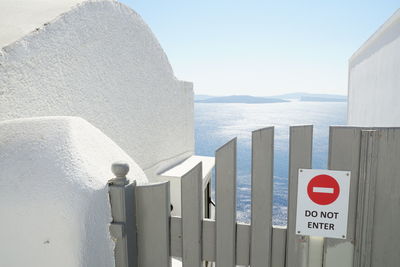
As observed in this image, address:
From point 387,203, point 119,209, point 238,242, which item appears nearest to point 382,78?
point 387,203

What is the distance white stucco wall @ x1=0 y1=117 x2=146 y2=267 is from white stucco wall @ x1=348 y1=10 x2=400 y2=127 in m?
4.47

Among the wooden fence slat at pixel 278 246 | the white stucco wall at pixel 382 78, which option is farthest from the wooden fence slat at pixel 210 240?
the white stucco wall at pixel 382 78

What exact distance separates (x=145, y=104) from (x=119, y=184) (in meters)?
3.07

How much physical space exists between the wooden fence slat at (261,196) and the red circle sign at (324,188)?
218mm

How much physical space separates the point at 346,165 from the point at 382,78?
515 cm

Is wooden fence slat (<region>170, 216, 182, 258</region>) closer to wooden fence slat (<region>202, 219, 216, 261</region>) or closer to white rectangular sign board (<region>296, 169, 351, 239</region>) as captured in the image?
wooden fence slat (<region>202, 219, 216, 261</region>)

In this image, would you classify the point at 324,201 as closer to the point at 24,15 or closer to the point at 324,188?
the point at 324,188

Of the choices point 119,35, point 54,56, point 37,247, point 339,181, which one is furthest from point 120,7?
point 339,181

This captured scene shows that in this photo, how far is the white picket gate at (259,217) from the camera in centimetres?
149

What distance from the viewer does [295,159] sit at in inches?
59.3

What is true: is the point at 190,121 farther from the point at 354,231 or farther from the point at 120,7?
the point at 354,231

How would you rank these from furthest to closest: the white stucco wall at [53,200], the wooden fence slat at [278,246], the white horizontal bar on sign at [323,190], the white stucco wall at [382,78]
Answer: the white stucco wall at [382,78] < the wooden fence slat at [278,246] < the white horizontal bar on sign at [323,190] < the white stucco wall at [53,200]

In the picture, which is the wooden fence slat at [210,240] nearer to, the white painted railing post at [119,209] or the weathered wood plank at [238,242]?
the weathered wood plank at [238,242]

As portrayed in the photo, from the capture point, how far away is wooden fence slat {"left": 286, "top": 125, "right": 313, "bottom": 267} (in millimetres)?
1482
